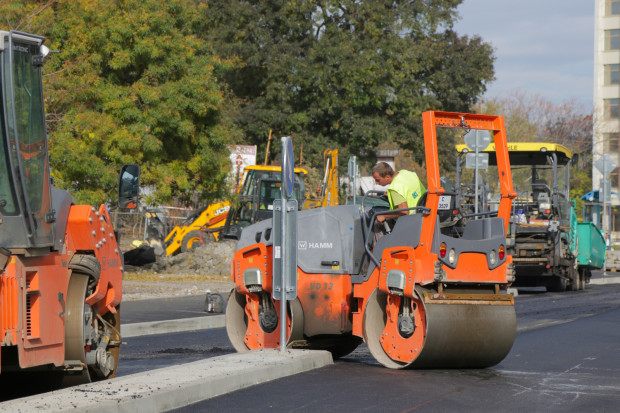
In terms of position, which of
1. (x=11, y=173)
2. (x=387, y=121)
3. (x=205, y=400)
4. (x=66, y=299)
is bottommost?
(x=205, y=400)

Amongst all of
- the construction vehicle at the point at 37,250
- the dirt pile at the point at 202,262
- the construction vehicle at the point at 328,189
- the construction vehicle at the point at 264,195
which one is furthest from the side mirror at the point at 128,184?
the construction vehicle at the point at 264,195

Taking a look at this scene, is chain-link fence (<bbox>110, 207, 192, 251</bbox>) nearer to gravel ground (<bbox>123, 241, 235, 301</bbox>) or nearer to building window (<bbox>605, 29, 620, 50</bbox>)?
gravel ground (<bbox>123, 241, 235, 301</bbox>)

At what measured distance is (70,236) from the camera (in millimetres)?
8836

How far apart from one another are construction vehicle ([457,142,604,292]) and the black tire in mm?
10845

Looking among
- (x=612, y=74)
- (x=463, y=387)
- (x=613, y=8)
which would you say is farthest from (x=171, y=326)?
(x=613, y=8)

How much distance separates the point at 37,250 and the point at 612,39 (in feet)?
307

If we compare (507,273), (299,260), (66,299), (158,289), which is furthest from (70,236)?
(158,289)

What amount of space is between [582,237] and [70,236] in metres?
22.1

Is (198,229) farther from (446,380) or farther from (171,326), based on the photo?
(446,380)

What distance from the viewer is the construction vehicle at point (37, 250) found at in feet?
25.1

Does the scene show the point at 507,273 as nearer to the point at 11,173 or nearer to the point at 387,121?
the point at 11,173

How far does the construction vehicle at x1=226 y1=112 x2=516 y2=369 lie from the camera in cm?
1037

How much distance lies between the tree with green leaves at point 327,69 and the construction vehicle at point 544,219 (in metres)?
17.2

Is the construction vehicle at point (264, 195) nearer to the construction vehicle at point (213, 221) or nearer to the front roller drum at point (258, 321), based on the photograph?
the construction vehicle at point (213, 221)
